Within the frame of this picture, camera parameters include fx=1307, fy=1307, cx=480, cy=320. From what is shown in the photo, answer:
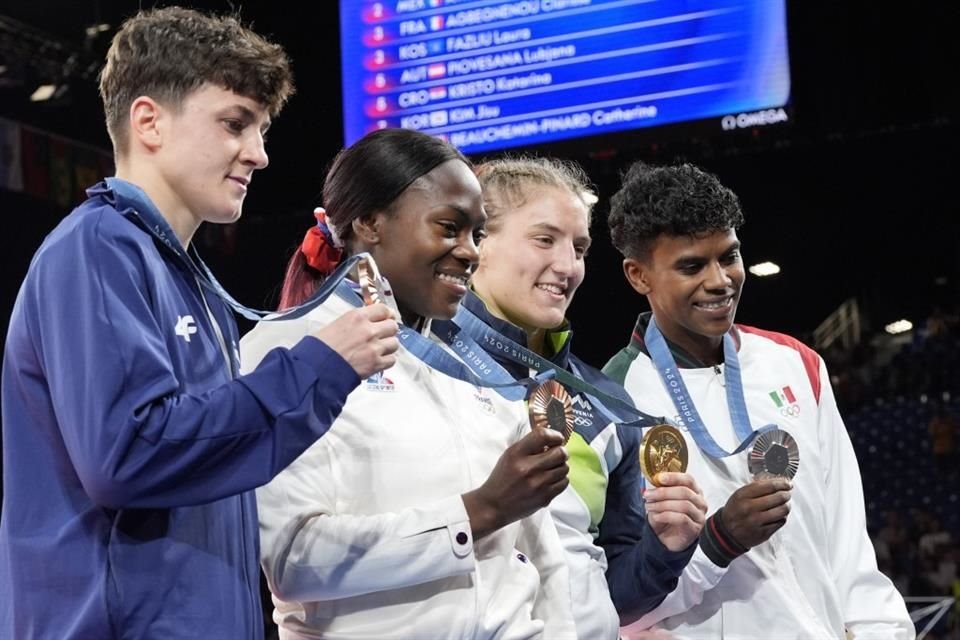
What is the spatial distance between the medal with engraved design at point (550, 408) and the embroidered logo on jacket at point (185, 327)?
56 cm

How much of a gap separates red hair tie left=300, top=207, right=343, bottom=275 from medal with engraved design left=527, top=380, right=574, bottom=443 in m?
0.39

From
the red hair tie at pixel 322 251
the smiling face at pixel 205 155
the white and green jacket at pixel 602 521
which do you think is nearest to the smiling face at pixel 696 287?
the white and green jacket at pixel 602 521

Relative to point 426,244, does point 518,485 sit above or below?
below

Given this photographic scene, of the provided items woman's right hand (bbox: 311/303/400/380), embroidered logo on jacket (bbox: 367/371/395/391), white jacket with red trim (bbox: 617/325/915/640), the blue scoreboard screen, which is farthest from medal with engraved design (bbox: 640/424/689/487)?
the blue scoreboard screen

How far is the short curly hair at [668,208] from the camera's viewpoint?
2857 mm

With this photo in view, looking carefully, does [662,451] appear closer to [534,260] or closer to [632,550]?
[632,550]

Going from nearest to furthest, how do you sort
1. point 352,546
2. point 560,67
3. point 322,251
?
point 352,546
point 322,251
point 560,67

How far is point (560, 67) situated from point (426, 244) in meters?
3.57

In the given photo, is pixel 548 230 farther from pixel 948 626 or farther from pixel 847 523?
pixel 948 626

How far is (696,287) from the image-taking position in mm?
2820

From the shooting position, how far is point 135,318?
1561 mm

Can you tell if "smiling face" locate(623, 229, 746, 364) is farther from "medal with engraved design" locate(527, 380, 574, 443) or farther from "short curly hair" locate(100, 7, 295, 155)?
"short curly hair" locate(100, 7, 295, 155)

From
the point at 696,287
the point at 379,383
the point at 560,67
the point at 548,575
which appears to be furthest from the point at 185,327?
the point at 560,67

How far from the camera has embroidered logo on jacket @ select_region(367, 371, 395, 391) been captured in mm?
1923
